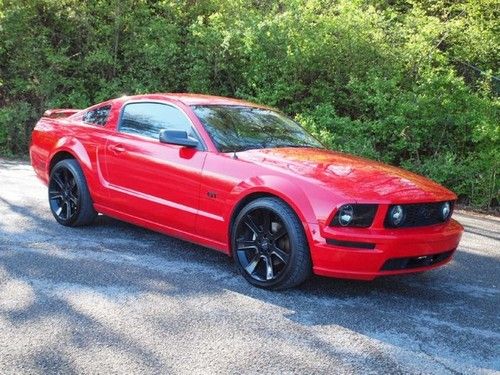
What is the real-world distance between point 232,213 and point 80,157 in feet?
7.02

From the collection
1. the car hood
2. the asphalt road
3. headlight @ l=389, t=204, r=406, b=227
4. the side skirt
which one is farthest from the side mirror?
headlight @ l=389, t=204, r=406, b=227

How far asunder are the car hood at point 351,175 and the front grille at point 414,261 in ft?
1.35

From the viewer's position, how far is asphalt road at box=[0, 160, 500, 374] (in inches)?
130

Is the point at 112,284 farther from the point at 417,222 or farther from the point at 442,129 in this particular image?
the point at 442,129

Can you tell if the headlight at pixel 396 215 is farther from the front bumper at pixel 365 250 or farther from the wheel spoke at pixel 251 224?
the wheel spoke at pixel 251 224

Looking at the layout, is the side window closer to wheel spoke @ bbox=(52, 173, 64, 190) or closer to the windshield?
the windshield

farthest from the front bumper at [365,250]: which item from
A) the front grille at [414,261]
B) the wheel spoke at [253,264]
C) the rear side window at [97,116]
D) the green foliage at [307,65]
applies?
the green foliage at [307,65]

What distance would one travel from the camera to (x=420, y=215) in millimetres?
4379

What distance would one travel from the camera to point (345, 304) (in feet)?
14.0

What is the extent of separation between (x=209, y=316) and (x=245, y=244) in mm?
822

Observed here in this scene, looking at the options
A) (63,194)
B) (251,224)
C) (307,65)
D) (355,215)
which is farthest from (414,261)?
(307,65)

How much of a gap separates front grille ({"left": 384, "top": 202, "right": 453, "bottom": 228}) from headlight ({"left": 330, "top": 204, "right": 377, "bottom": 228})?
125 millimetres

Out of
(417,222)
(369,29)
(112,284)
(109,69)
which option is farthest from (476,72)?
(112,284)

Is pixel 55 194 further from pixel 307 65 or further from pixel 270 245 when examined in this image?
pixel 307 65
